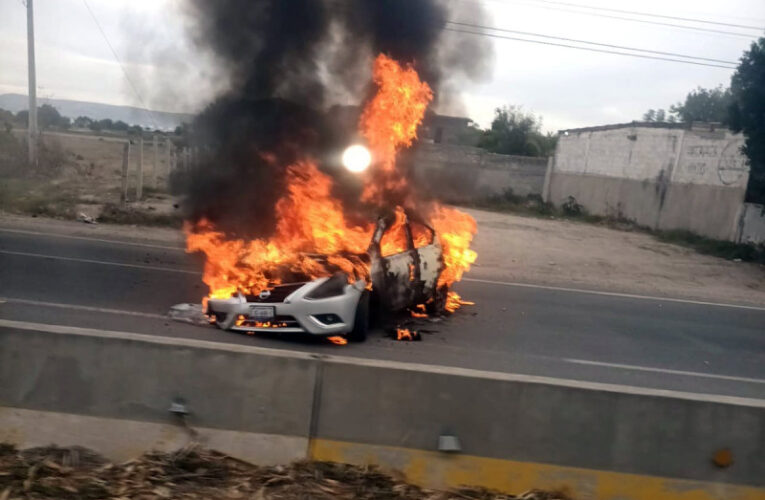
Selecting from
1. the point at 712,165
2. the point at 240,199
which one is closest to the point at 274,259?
the point at 240,199

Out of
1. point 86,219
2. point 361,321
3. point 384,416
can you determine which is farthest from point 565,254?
point 384,416

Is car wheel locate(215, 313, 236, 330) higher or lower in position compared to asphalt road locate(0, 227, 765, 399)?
higher

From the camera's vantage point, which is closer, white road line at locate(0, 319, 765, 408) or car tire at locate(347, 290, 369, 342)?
white road line at locate(0, 319, 765, 408)

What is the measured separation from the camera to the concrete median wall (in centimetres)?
416

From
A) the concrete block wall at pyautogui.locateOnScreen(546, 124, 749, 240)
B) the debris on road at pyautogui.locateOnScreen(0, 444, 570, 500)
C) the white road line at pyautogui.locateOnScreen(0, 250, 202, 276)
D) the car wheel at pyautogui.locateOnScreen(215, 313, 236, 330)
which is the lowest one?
the white road line at pyautogui.locateOnScreen(0, 250, 202, 276)

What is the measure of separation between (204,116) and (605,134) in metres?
24.7

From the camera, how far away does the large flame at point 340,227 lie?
8.20 meters

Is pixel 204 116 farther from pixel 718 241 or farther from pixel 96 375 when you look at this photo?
pixel 718 241

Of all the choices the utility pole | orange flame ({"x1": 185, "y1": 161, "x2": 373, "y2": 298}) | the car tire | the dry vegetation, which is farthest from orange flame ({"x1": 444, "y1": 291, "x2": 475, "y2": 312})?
the utility pole

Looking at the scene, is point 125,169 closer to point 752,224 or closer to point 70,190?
point 70,190

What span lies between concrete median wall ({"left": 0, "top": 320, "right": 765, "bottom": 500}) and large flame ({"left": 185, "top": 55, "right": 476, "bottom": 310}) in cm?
367

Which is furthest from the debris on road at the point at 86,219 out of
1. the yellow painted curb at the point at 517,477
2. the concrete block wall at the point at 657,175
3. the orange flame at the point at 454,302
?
the concrete block wall at the point at 657,175

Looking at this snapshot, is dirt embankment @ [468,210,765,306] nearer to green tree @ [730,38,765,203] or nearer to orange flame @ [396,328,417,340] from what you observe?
green tree @ [730,38,765,203]

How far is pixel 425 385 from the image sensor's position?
13.9 ft
